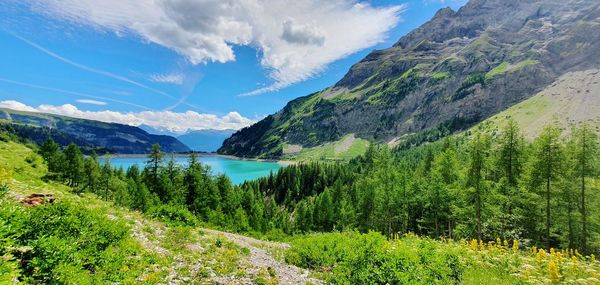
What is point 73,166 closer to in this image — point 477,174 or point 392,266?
point 392,266

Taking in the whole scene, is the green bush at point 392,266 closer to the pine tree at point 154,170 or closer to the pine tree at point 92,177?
the pine tree at point 154,170

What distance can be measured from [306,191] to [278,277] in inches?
5090

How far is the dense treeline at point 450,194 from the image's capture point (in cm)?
3400

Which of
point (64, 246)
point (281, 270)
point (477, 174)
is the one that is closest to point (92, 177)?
point (281, 270)

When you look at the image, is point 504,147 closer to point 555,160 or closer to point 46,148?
point 555,160

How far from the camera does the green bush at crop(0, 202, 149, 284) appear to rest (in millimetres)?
8320

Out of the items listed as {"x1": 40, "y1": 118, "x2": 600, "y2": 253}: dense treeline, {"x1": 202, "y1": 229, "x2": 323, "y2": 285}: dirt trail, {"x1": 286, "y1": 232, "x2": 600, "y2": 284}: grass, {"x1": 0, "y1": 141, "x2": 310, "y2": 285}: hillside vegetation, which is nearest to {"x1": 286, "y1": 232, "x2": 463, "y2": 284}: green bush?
{"x1": 286, "y1": 232, "x2": 600, "y2": 284}: grass

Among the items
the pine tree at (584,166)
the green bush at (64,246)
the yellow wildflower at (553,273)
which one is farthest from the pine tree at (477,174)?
the green bush at (64,246)

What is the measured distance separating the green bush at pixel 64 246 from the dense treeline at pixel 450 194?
41.0 feet

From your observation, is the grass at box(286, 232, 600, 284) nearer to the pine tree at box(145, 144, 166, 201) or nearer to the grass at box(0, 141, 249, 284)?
the grass at box(0, 141, 249, 284)

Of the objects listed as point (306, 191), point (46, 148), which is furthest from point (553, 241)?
point (306, 191)

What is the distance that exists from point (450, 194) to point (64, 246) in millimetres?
46213

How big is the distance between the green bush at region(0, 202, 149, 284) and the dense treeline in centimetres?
1248

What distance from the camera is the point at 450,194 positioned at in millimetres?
44406
